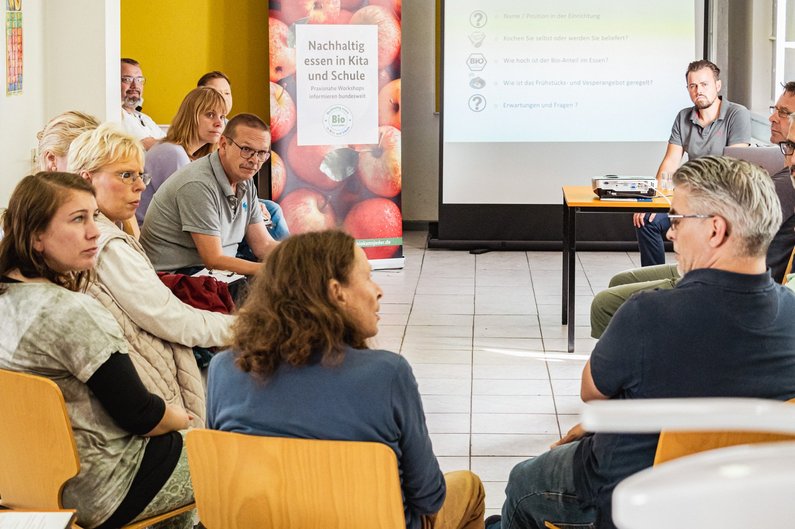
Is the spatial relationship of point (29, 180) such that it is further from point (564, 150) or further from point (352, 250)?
point (564, 150)

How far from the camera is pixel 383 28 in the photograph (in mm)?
7281

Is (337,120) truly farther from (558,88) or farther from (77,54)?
(77,54)

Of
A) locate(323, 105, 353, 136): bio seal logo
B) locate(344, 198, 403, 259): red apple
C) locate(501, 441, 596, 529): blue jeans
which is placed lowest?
locate(501, 441, 596, 529): blue jeans

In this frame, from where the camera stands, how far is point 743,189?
2.05 metres

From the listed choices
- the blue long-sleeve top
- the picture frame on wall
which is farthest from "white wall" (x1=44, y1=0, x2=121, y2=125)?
the blue long-sleeve top

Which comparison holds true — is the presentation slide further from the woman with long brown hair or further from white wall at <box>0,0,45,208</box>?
Result: the woman with long brown hair

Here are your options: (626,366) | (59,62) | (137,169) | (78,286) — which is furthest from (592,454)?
A: (59,62)

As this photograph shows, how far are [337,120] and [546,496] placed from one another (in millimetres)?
5394

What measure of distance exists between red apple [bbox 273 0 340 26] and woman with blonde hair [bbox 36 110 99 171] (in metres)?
3.92

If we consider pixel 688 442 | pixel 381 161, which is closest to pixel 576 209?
pixel 381 161

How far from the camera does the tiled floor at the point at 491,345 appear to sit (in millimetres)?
3930

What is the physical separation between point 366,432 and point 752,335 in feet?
2.45

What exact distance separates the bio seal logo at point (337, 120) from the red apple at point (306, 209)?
490 millimetres

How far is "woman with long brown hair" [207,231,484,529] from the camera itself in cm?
171
